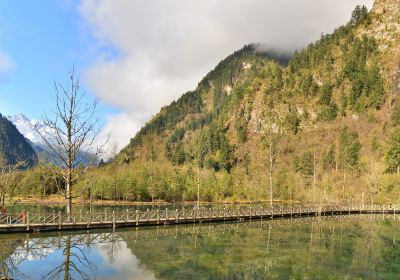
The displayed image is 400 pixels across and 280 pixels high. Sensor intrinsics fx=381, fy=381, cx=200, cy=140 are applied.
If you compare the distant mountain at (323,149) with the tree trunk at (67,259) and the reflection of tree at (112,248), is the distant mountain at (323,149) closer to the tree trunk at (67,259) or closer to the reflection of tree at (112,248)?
the reflection of tree at (112,248)

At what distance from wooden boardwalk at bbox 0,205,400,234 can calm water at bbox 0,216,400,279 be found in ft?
9.28

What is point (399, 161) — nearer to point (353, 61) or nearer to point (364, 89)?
point (364, 89)

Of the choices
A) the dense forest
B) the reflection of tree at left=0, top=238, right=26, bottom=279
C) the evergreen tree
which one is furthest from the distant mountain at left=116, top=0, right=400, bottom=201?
the reflection of tree at left=0, top=238, right=26, bottom=279

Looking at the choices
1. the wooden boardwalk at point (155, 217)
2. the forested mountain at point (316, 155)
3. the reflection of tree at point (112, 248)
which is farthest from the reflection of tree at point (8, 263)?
the forested mountain at point (316, 155)

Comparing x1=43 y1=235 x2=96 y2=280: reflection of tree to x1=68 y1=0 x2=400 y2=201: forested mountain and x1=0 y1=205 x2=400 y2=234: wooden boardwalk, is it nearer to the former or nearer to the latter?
x1=0 y1=205 x2=400 y2=234: wooden boardwalk

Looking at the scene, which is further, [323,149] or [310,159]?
[323,149]

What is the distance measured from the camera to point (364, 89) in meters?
180

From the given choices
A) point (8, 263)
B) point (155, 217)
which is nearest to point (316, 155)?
point (155, 217)

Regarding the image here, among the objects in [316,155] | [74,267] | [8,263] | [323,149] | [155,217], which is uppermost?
[323,149]

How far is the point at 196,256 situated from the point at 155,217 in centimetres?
2874

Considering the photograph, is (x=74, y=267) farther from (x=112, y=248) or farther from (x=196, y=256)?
(x=196, y=256)

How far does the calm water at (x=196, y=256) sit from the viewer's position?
21.6 meters

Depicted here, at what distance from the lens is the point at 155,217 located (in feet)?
178

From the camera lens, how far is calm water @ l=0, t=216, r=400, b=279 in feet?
70.8
